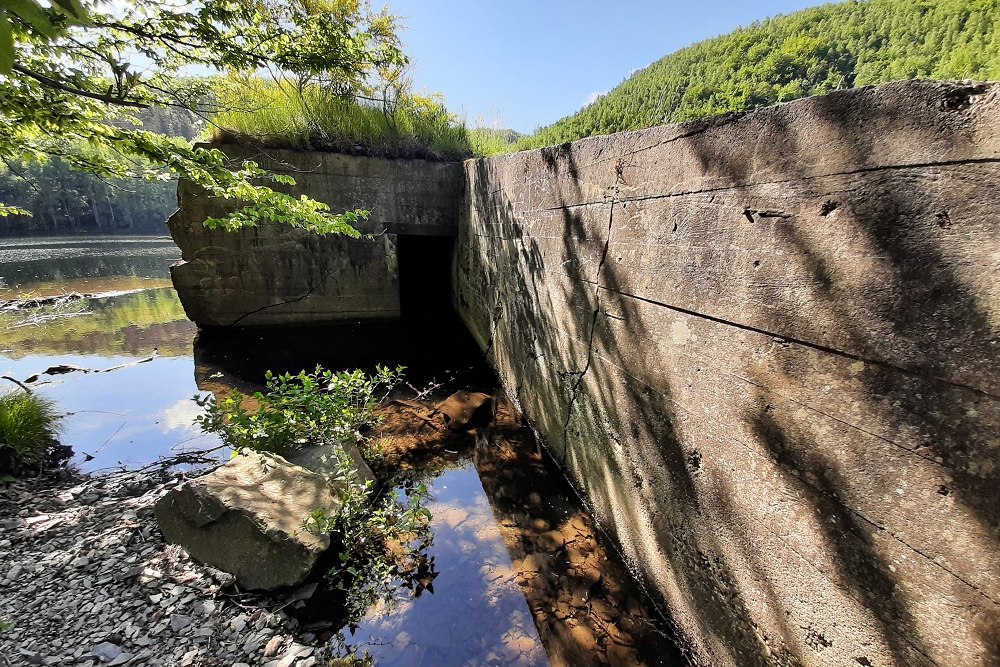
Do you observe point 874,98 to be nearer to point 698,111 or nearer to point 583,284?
point 583,284

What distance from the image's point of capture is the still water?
212cm

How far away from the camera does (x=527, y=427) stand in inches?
161

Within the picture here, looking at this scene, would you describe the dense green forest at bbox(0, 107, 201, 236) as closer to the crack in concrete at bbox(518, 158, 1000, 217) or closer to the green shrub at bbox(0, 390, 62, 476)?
the green shrub at bbox(0, 390, 62, 476)

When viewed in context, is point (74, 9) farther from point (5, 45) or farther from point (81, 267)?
point (81, 267)

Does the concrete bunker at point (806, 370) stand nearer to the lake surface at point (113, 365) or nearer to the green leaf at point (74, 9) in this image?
the green leaf at point (74, 9)

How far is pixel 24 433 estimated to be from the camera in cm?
323

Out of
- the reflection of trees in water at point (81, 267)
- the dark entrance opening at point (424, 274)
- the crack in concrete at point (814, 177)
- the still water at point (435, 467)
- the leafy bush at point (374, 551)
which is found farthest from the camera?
the reflection of trees in water at point (81, 267)

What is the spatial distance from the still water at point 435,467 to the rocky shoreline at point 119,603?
261 millimetres

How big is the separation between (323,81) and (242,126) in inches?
78.9

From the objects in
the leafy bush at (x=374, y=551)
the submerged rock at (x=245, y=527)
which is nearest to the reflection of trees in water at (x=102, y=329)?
the submerged rock at (x=245, y=527)

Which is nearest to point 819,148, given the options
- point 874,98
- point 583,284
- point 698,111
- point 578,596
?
point 874,98

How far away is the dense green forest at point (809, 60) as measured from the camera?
2.00 metres

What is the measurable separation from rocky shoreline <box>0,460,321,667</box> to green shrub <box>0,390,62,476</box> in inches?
24.3

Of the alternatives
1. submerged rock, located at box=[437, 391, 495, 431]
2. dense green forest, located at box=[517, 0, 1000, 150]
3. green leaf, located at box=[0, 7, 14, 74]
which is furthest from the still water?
dense green forest, located at box=[517, 0, 1000, 150]
